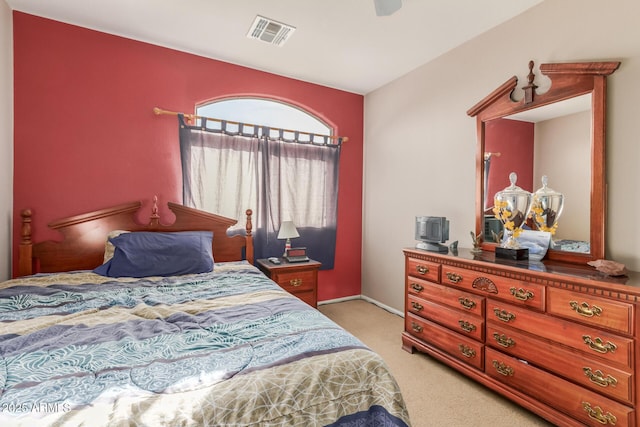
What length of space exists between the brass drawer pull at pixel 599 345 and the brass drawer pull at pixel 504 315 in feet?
1.14

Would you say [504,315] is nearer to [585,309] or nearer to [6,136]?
[585,309]

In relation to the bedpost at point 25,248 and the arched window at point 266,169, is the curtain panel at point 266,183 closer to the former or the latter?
the arched window at point 266,169

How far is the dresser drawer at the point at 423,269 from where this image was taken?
2.29 metres

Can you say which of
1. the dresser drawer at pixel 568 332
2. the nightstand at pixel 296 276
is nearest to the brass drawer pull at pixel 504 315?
the dresser drawer at pixel 568 332

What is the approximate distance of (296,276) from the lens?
295cm

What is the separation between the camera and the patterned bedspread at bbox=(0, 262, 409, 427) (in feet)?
2.64

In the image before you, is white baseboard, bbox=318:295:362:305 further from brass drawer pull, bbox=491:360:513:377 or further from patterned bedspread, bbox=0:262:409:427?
patterned bedspread, bbox=0:262:409:427

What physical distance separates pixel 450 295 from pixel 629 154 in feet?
4.32

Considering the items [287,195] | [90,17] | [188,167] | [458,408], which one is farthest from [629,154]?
[90,17]

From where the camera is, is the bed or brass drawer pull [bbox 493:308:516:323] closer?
the bed

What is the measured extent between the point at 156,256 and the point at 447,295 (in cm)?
219

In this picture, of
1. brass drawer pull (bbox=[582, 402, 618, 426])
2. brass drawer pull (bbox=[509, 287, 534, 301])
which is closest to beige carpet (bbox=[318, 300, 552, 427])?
brass drawer pull (bbox=[582, 402, 618, 426])

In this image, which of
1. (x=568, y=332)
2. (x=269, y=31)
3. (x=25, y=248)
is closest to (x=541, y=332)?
(x=568, y=332)

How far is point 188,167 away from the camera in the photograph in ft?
9.37
